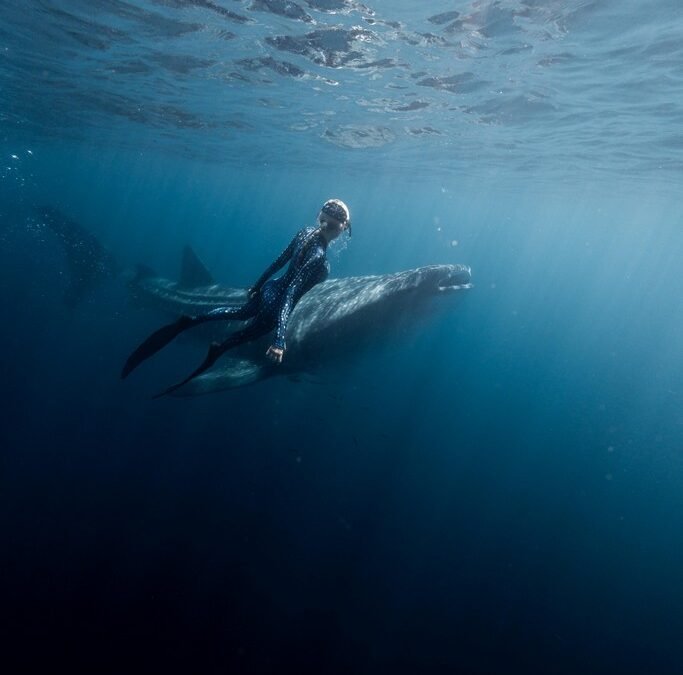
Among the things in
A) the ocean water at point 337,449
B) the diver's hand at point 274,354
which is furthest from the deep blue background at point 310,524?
the diver's hand at point 274,354

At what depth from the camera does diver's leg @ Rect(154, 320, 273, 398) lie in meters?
6.21

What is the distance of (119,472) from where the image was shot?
12.4 m

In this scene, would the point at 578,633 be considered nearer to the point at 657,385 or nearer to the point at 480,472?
the point at 480,472

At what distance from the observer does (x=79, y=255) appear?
20.3 meters

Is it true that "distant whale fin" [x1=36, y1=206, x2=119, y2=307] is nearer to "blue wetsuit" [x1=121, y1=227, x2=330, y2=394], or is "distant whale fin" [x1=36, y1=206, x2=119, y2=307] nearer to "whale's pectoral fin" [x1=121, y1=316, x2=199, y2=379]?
"whale's pectoral fin" [x1=121, y1=316, x2=199, y2=379]

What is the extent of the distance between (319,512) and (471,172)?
2947cm

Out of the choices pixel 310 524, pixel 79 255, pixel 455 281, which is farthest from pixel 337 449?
pixel 79 255

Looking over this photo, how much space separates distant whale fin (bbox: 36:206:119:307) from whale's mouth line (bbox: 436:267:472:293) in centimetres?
1667

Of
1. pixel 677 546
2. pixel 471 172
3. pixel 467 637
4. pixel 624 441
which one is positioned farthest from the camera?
pixel 471 172

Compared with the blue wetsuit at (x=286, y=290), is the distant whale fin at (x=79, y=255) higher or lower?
lower

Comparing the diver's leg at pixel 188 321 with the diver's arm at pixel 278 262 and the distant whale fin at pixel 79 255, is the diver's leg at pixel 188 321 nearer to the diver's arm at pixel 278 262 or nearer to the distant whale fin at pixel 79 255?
the diver's arm at pixel 278 262

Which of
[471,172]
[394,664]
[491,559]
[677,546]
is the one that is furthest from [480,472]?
[471,172]

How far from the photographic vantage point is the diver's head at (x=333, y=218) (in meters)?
6.18

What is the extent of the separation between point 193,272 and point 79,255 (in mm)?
7623
